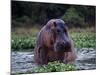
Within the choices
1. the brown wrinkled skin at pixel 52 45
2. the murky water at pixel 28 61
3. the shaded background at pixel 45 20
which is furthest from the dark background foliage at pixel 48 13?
the murky water at pixel 28 61

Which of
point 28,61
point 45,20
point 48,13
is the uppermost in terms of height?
point 48,13

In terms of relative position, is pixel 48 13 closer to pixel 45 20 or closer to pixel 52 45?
pixel 45 20

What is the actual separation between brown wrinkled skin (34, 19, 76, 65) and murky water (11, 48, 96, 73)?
0.10 m

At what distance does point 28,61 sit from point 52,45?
16.3 inches

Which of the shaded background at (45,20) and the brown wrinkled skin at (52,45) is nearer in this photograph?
the shaded background at (45,20)

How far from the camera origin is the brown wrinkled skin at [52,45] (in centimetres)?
275

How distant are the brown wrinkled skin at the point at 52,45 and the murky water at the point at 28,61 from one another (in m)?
0.10

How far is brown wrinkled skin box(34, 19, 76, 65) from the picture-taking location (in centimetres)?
275

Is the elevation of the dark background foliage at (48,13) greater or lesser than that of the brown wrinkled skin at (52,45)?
greater

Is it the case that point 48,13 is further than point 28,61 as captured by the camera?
Yes

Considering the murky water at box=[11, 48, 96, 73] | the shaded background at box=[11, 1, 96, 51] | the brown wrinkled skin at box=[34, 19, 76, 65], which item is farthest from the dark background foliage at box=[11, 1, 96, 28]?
the murky water at box=[11, 48, 96, 73]

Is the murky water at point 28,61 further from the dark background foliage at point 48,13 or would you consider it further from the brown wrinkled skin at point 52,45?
the dark background foliage at point 48,13

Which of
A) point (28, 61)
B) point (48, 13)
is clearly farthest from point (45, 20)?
point (28, 61)

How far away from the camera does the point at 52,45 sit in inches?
110
